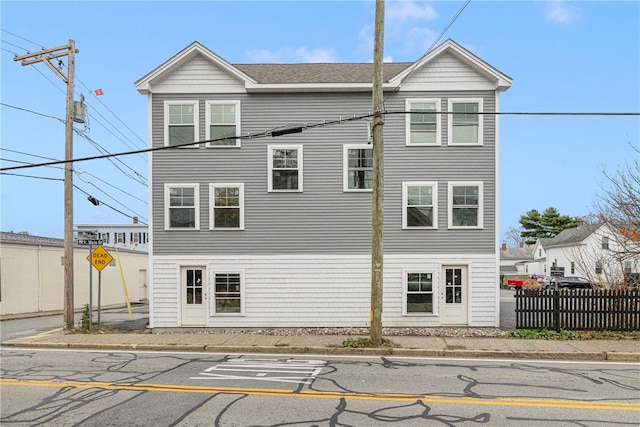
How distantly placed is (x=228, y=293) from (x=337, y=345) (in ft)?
15.9

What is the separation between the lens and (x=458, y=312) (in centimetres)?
1365

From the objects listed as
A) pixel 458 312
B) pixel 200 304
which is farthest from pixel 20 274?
pixel 458 312

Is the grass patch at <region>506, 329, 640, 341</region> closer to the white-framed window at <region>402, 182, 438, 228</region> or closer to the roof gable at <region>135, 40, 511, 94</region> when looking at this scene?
the white-framed window at <region>402, 182, 438, 228</region>

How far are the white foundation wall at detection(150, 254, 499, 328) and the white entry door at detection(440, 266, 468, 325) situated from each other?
12cm

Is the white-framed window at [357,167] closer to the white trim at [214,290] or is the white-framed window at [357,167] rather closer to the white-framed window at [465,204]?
the white-framed window at [465,204]

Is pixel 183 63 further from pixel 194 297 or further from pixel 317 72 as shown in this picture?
pixel 194 297

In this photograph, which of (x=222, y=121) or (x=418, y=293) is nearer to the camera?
(x=418, y=293)

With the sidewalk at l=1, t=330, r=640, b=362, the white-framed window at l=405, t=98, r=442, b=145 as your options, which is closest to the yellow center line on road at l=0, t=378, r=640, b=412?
the sidewalk at l=1, t=330, r=640, b=362

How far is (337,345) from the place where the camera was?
413 inches

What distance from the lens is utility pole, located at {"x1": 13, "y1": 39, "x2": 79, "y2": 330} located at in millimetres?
13109

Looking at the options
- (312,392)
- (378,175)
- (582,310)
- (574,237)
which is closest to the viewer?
(312,392)

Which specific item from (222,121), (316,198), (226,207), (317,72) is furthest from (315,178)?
(317,72)

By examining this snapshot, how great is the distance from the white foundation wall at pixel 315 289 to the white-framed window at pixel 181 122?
13.1ft

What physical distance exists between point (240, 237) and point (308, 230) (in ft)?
7.52
